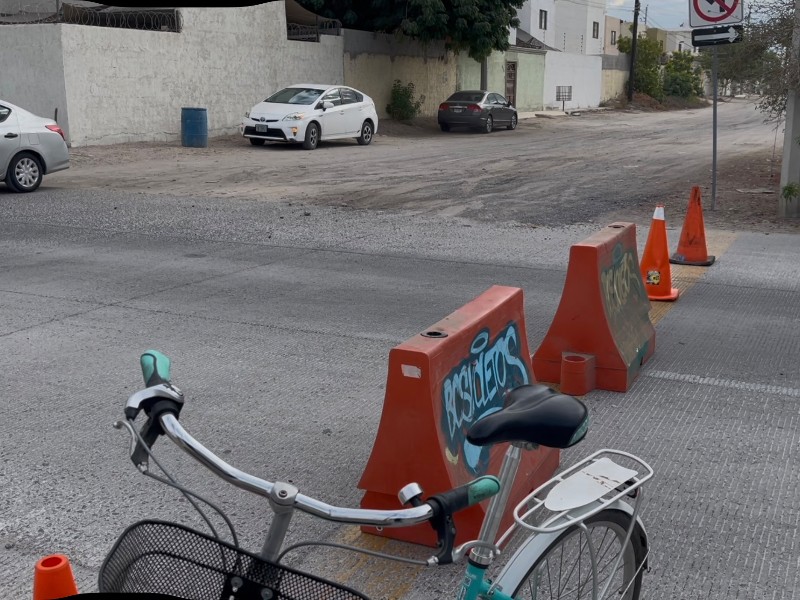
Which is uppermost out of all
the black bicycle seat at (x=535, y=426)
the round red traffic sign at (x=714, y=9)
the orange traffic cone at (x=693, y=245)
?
the round red traffic sign at (x=714, y=9)

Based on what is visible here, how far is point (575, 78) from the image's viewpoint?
53.3m

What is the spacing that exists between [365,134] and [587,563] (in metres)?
24.3

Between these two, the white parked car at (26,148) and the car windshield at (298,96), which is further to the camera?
the car windshield at (298,96)

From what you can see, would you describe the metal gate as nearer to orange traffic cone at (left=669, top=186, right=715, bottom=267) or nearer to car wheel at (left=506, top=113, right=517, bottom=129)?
car wheel at (left=506, top=113, right=517, bottom=129)

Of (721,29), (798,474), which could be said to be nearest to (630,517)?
(798,474)

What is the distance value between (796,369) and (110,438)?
4.42 meters

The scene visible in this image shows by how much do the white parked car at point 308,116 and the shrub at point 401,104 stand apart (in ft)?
27.6

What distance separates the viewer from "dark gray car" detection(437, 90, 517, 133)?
32562 mm

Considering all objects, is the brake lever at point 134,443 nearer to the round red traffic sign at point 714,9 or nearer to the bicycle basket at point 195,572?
the bicycle basket at point 195,572

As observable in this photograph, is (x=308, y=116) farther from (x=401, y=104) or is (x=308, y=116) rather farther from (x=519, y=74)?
(x=519, y=74)

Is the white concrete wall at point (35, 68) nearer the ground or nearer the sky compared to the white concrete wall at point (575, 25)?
nearer the ground

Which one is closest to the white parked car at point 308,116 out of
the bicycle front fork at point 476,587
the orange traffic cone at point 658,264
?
the orange traffic cone at point 658,264

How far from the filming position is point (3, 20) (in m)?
25.2

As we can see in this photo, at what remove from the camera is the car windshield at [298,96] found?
2467 centimetres
